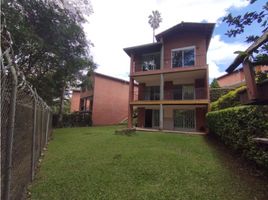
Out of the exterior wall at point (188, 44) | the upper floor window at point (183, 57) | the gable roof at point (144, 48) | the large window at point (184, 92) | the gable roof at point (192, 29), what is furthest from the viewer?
the gable roof at point (144, 48)

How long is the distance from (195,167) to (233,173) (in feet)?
3.30

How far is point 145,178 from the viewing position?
203 inches

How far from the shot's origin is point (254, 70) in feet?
5.99

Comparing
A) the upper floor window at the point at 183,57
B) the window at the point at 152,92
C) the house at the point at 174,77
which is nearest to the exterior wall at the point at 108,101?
the house at the point at 174,77

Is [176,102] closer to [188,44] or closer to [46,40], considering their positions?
[188,44]

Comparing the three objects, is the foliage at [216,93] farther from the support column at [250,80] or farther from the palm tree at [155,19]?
the palm tree at [155,19]

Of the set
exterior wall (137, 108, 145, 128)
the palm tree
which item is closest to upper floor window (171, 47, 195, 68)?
exterior wall (137, 108, 145, 128)

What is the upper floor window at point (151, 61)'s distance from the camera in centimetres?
1915

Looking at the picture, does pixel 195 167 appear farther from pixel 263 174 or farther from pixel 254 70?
pixel 254 70

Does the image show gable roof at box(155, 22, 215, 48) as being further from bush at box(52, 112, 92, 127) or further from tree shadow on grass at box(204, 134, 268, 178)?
bush at box(52, 112, 92, 127)

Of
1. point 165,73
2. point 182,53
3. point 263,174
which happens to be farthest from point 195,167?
point 182,53

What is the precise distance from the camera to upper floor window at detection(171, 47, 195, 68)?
17469mm

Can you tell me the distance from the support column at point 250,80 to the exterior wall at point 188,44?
14.8m

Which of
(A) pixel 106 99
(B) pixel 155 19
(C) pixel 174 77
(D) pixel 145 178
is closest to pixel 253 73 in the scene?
(D) pixel 145 178
